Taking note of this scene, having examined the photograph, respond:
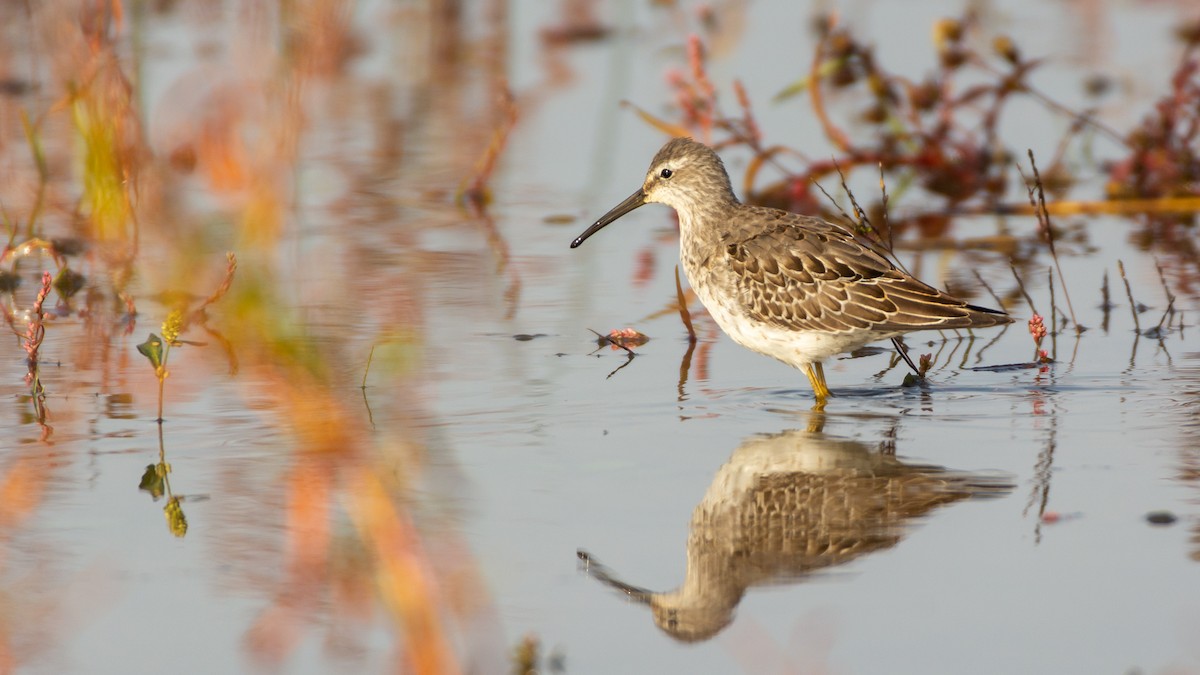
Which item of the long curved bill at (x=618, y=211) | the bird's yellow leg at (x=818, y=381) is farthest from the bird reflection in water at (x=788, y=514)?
the long curved bill at (x=618, y=211)

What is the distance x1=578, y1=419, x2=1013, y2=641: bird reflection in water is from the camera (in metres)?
5.44

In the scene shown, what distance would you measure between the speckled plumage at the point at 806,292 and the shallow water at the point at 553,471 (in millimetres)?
292

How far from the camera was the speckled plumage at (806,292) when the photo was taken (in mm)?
7949

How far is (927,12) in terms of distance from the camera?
17266mm

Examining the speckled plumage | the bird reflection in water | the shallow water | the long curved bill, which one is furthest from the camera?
the long curved bill

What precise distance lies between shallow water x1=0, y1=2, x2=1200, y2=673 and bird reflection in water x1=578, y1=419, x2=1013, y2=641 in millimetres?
18

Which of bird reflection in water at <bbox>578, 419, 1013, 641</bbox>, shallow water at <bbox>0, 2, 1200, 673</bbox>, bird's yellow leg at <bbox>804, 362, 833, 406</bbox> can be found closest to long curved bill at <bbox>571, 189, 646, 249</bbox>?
shallow water at <bbox>0, 2, 1200, 673</bbox>

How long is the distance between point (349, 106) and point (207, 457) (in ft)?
28.2

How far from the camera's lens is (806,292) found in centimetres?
812

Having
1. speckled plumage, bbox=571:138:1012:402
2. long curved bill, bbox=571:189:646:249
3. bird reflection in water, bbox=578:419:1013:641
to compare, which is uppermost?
long curved bill, bbox=571:189:646:249

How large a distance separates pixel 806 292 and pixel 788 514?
2.09 m

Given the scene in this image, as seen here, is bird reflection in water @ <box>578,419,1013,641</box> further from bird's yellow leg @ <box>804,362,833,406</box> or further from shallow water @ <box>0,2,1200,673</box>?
bird's yellow leg @ <box>804,362,833,406</box>

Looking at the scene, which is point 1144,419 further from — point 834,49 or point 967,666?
point 834,49

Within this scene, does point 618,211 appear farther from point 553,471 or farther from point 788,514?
point 788,514
